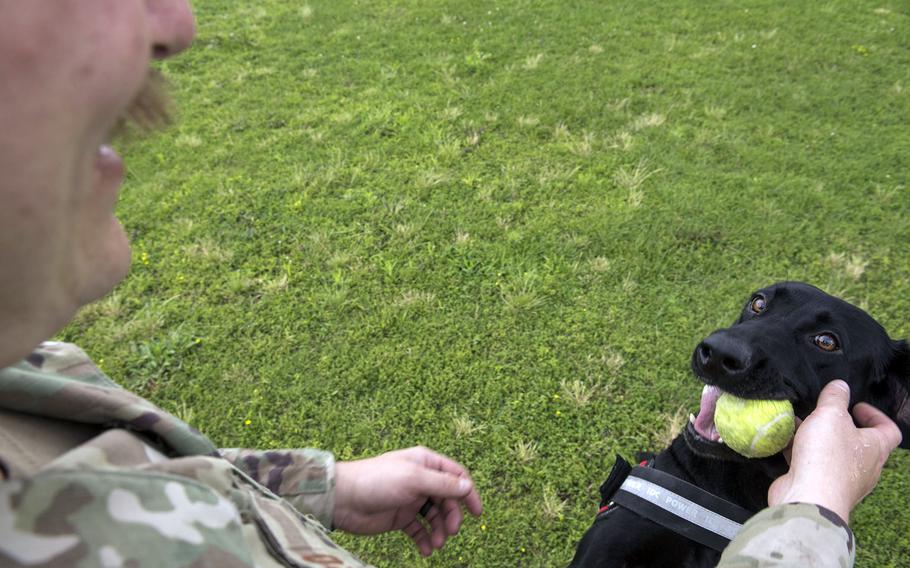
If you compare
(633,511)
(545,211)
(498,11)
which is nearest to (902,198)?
(545,211)

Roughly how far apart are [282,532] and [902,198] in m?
4.78

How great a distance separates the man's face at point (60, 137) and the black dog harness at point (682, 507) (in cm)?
178

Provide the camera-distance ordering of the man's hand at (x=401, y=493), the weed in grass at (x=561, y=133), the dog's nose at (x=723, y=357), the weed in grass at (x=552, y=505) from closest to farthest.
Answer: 1. the man's hand at (x=401, y=493)
2. the dog's nose at (x=723, y=357)
3. the weed in grass at (x=552, y=505)
4. the weed in grass at (x=561, y=133)

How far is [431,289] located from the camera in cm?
368

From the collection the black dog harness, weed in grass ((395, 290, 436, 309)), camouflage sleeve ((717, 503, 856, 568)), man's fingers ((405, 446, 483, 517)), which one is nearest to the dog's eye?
the black dog harness

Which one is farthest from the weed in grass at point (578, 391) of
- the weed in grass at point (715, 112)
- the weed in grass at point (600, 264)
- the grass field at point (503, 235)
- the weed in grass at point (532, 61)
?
the weed in grass at point (532, 61)

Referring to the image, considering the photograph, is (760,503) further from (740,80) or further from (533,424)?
(740,80)

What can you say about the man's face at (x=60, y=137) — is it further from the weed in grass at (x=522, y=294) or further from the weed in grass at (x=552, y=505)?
the weed in grass at (x=522, y=294)

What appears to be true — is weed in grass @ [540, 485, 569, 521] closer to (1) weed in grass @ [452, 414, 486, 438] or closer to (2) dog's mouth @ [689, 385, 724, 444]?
(1) weed in grass @ [452, 414, 486, 438]

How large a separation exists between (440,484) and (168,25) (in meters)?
1.20

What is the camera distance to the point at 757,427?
1835 mm

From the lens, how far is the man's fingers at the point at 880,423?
162cm

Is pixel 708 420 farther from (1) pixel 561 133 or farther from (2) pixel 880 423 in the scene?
(1) pixel 561 133

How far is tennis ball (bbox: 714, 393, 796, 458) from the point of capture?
1.82 metres
